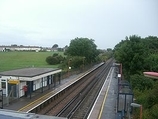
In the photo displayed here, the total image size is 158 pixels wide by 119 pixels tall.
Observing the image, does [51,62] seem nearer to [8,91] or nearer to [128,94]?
[8,91]

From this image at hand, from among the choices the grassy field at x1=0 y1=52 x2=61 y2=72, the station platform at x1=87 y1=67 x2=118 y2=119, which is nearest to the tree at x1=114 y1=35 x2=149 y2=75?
the station platform at x1=87 y1=67 x2=118 y2=119

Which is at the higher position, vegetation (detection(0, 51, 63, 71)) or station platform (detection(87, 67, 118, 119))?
vegetation (detection(0, 51, 63, 71))

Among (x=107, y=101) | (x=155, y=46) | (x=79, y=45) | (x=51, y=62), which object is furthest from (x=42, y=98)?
(x=155, y=46)

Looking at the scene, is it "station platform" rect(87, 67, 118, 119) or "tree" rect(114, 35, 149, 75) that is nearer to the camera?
"station platform" rect(87, 67, 118, 119)

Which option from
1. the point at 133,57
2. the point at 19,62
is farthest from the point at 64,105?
the point at 19,62

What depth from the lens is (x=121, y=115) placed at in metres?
17.5

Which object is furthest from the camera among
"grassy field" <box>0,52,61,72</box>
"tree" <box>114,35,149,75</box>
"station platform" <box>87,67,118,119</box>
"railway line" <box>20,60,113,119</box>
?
"grassy field" <box>0,52,61,72</box>

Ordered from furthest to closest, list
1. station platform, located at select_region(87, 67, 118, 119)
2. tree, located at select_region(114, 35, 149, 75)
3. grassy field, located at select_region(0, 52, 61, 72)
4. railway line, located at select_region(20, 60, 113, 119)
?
grassy field, located at select_region(0, 52, 61, 72) < tree, located at select_region(114, 35, 149, 75) < railway line, located at select_region(20, 60, 113, 119) < station platform, located at select_region(87, 67, 118, 119)

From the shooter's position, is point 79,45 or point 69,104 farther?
point 79,45

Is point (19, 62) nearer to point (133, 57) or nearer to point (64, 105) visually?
point (133, 57)

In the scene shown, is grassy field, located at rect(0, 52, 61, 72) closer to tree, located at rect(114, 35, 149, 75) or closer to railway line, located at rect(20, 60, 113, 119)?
railway line, located at rect(20, 60, 113, 119)

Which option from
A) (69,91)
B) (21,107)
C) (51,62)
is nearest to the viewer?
(21,107)

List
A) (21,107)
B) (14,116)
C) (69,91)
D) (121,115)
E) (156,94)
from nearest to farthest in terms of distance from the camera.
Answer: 1. (14,116)
2. (121,115)
3. (156,94)
4. (21,107)
5. (69,91)

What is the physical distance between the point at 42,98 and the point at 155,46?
63668 millimetres
